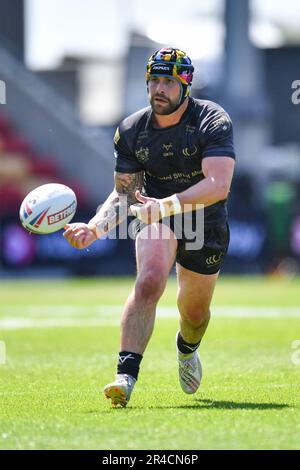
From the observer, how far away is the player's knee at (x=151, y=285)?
784 centimetres

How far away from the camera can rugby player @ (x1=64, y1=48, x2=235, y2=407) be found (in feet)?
25.8

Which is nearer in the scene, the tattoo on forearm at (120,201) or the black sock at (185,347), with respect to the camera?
the tattoo on forearm at (120,201)

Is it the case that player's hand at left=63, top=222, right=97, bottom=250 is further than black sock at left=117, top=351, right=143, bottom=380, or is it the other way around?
player's hand at left=63, top=222, right=97, bottom=250

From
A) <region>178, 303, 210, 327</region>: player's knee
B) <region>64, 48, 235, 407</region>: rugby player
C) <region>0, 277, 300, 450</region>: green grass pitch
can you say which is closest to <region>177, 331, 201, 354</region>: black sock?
<region>64, 48, 235, 407</region>: rugby player

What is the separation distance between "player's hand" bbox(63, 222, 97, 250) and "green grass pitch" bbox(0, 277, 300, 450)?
1.10 meters

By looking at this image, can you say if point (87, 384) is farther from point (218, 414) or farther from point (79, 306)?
point (79, 306)

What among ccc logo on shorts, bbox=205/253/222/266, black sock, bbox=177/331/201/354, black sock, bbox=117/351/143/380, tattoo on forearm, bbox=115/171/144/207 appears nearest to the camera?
black sock, bbox=117/351/143/380

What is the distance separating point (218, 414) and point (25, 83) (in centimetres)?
2777

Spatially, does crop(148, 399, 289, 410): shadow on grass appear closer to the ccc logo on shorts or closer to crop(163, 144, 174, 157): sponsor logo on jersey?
the ccc logo on shorts

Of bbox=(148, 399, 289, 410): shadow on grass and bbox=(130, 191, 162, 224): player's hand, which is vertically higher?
bbox=(130, 191, 162, 224): player's hand

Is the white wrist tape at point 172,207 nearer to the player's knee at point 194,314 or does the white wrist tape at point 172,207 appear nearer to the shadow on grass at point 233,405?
the player's knee at point 194,314

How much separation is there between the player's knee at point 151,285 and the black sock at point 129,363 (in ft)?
1.29

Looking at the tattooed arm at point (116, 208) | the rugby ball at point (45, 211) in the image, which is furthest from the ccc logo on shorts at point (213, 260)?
the rugby ball at point (45, 211)

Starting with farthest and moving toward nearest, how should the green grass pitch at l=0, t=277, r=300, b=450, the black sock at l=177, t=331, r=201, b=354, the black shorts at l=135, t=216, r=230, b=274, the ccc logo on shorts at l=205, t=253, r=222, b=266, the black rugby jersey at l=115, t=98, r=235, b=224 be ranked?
the black sock at l=177, t=331, r=201, b=354, the ccc logo on shorts at l=205, t=253, r=222, b=266, the black shorts at l=135, t=216, r=230, b=274, the black rugby jersey at l=115, t=98, r=235, b=224, the green grass pitch at l=0, t=277, r=300, b=450
